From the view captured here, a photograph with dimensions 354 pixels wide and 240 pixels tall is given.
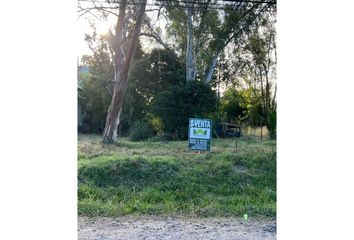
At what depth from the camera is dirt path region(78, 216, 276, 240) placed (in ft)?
6.76

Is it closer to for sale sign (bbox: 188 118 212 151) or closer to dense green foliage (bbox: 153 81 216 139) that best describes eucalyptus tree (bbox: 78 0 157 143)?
dense green foliage (bbox: 153 81 216 139)

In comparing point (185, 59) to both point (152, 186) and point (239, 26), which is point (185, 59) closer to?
point (239, 26)

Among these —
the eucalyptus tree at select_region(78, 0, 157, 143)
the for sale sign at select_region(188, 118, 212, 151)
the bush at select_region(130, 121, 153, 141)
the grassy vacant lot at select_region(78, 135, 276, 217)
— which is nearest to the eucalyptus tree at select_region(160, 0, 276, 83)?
the eucalyptus tree at select_region(78, 0, 157, 143)

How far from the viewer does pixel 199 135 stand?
343cm

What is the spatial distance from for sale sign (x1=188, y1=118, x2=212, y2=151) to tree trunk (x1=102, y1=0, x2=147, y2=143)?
70 centimetres

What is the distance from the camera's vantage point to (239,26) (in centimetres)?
349

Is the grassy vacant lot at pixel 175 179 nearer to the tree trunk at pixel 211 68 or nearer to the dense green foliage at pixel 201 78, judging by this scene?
the dense green foliage at pixel 201 78

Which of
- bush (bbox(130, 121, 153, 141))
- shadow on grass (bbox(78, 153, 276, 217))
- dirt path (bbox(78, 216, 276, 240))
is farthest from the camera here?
bush (bbox(130, 121, 153, 141))

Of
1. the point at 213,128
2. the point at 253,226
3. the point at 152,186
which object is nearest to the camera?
the point at 253,226

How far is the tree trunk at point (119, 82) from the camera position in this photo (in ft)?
10.9

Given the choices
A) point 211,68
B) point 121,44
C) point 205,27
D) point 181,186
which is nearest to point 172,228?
point 181,186

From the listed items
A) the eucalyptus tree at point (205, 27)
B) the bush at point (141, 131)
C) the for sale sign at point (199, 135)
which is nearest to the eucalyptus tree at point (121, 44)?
the bush at point (141, 131)
